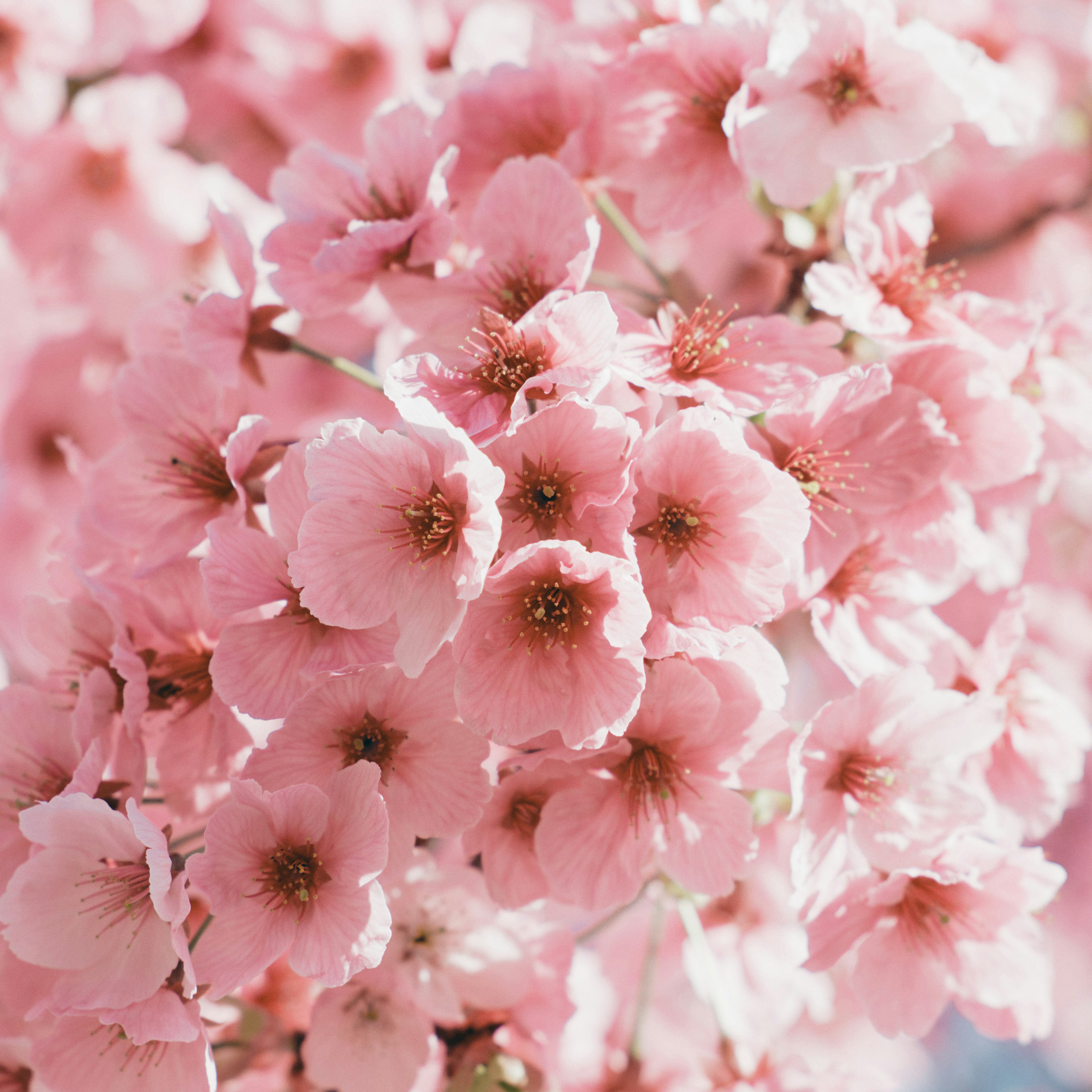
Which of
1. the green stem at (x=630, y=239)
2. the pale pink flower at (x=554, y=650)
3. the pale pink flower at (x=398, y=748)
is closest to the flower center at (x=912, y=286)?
the green stem at (x=630, y=239)

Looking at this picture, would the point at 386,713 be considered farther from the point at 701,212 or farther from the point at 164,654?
the point at 701,212

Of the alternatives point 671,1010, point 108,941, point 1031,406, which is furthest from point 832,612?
point 671,1010

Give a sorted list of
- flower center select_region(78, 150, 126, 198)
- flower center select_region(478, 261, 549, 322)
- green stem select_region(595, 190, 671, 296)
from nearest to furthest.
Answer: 1. flower center select_region(478, 261, 549, 322)
2. green stem select_region(595, 190, 671, 296)
3. flower center select_region(78, 150, 126, 198)

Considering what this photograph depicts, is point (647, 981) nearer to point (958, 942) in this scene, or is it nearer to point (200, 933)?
point (958, 942)

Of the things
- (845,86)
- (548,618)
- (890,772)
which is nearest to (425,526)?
(548,618)

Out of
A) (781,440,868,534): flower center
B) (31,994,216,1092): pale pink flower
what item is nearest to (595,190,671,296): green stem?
(781,440,868,534): flower center

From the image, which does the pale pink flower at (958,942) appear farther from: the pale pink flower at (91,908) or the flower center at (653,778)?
the pale pink flower at (91,908)

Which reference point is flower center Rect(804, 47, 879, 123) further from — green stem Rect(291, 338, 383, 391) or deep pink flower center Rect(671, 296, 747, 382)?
green stem Rect(291, 338, 383, 391)
